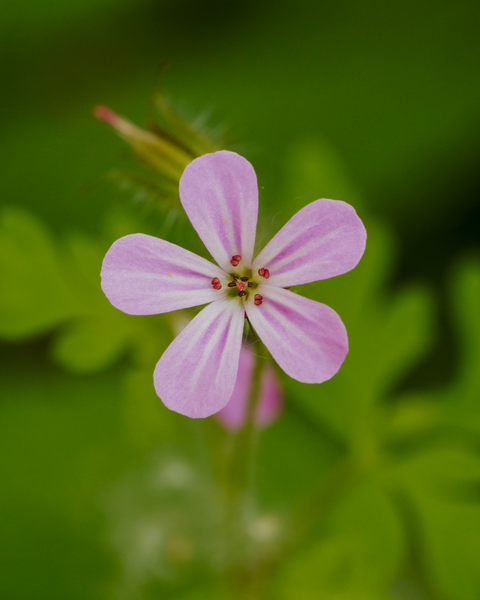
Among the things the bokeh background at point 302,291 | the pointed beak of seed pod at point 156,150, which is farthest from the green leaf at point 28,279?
the pointed beak of seed pod at point 156,150

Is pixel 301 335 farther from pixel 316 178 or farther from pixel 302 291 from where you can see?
pixel 316 178

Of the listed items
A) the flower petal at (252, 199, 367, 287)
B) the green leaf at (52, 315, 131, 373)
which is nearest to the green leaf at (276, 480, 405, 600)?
the green leaf at (52, 315, 131, 373)

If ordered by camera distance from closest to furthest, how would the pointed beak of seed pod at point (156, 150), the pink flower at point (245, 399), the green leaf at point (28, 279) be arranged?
the pointed beak of seed pod at point (156, 150)
the green leaf at point (28, 279)
the pink flower at point (245, 399)

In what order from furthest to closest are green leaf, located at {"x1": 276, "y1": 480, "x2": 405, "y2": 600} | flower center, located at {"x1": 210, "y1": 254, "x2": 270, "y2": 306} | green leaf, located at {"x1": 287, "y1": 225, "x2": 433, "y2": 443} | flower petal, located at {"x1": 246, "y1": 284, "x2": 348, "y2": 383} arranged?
green leaf, located at {"x1": 287, "y1": 225, "x2": 433, "y2": 443} → green leaf, located at {"x1": 276, "y1": 480, "x2": 405, "y2": 600} → flower center, located at {"x1": 210, "y1": 254, "x2": 270, "y2": 306} → flower petal, located at {"x1": 246, "y1": 284, "x2": 348, "y2": 383}

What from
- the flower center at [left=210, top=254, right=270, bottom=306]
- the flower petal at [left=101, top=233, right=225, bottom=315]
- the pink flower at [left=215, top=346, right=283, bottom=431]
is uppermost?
the pink flower at [left=215, top=346, right=283, bottom=431]

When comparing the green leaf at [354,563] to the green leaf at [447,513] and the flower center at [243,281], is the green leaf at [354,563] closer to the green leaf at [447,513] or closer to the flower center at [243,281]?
the green leaf at [447,513]

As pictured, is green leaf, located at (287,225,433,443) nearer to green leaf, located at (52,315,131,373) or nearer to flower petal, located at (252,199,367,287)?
green leaf, located at (52,315,131,373)
